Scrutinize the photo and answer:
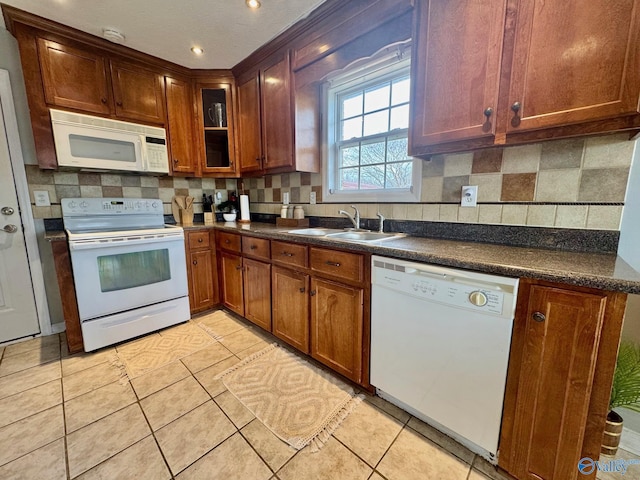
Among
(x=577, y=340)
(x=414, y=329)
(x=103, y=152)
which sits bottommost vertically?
(x=414, y=329)

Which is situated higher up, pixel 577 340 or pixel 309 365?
pixel 577 340

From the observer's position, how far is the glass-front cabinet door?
2.63 m

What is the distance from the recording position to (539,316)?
35.4 inches

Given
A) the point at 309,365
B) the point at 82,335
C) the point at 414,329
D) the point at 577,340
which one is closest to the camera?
the point at 577,340

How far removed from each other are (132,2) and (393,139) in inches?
74.9

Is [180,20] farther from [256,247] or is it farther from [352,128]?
[256,247]

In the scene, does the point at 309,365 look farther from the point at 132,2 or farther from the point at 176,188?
the point at 132,2

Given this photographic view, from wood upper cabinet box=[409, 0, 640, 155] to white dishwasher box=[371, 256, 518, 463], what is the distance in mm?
651

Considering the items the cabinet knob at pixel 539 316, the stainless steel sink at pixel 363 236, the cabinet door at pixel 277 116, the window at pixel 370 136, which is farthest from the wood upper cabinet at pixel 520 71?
the cabinet door at pixel 277 116

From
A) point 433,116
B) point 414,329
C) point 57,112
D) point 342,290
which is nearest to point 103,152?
point 57,112

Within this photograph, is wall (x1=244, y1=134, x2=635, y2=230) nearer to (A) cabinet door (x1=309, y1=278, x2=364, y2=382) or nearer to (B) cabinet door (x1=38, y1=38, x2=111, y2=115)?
(A) cabinet door (x1=309, y1=278, x2=364, y2=382)

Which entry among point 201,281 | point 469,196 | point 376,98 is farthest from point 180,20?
point 469,196

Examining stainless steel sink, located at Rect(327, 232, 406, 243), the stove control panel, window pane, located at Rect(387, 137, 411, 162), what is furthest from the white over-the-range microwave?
window pane, located at Rect(387, 137, 411, 162)

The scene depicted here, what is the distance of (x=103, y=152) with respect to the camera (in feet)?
6.93
